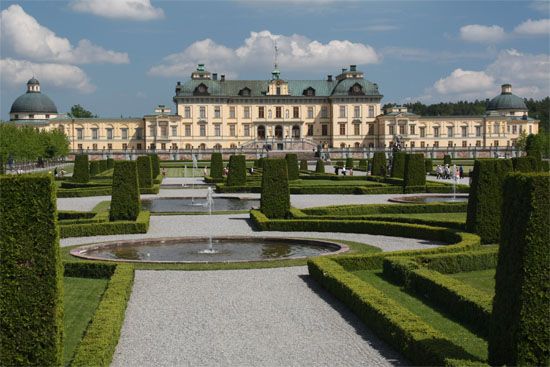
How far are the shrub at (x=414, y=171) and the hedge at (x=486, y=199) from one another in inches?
471

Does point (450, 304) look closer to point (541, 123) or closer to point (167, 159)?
point (167, 159)

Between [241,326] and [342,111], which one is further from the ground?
[342,111]

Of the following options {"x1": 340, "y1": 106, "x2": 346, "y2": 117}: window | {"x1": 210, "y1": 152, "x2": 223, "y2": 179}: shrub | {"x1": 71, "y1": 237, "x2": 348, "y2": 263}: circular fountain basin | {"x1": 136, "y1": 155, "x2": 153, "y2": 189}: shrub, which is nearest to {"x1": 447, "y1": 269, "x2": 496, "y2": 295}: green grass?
{"x1": 71, "y1": 237, "x2": 348, "y2": 263}: circular fountain basin

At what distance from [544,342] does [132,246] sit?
33.7 ft

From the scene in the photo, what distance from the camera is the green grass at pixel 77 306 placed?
7.77 m

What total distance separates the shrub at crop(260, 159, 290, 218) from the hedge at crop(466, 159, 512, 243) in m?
5.31

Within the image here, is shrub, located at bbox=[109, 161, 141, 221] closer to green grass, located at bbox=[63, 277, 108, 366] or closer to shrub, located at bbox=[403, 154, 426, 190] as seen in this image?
green grass, located at bbox=[63, 277, 108, 366]

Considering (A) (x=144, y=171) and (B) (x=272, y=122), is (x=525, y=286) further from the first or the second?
(B) (x=272, y=122)

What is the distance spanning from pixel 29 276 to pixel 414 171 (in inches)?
865

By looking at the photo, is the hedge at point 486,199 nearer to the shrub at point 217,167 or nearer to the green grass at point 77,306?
the green grass at point 77,306

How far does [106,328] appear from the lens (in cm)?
750

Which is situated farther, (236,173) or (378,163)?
(378,163)

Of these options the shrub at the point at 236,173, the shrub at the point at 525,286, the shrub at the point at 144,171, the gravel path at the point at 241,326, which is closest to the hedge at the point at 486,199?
the gravel path at the point at 241,326

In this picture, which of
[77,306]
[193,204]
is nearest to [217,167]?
[193,204]
